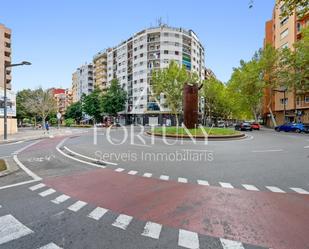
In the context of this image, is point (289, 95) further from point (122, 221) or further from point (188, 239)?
point (122, 221)

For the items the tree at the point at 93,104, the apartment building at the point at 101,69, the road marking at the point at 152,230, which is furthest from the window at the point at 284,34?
the apartment building at the point at 101,69

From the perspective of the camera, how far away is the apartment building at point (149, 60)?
6400 centimetres

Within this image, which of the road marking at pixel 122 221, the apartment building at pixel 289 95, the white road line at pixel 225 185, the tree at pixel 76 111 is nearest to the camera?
the road marking at pixel 122 221

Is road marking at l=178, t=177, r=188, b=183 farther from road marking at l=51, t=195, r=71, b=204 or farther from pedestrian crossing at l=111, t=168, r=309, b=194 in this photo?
road marking at l=51, t=195, r=71, b=204

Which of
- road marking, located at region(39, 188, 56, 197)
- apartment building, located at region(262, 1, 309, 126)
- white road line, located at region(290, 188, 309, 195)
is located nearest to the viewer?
road marking, located at region(39, 188, 56, 197)

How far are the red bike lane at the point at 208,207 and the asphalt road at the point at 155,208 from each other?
2cm

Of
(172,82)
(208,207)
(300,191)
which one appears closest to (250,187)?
(300,191)

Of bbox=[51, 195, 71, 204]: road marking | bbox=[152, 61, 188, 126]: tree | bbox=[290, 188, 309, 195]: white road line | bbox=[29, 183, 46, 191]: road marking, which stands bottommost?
bbox=[29, 183, 46, 191]: road marking

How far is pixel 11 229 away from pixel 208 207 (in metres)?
3.67

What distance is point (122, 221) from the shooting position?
12.5 feet

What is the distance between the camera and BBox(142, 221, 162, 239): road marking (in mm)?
3355

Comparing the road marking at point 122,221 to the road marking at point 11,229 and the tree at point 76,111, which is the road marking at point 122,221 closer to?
the road marking at point 11,229

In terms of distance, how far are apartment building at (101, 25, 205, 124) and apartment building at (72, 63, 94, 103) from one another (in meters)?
30.5

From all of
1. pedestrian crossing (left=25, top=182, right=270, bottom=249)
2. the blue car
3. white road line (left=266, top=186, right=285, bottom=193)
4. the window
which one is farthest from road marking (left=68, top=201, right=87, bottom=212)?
the window
